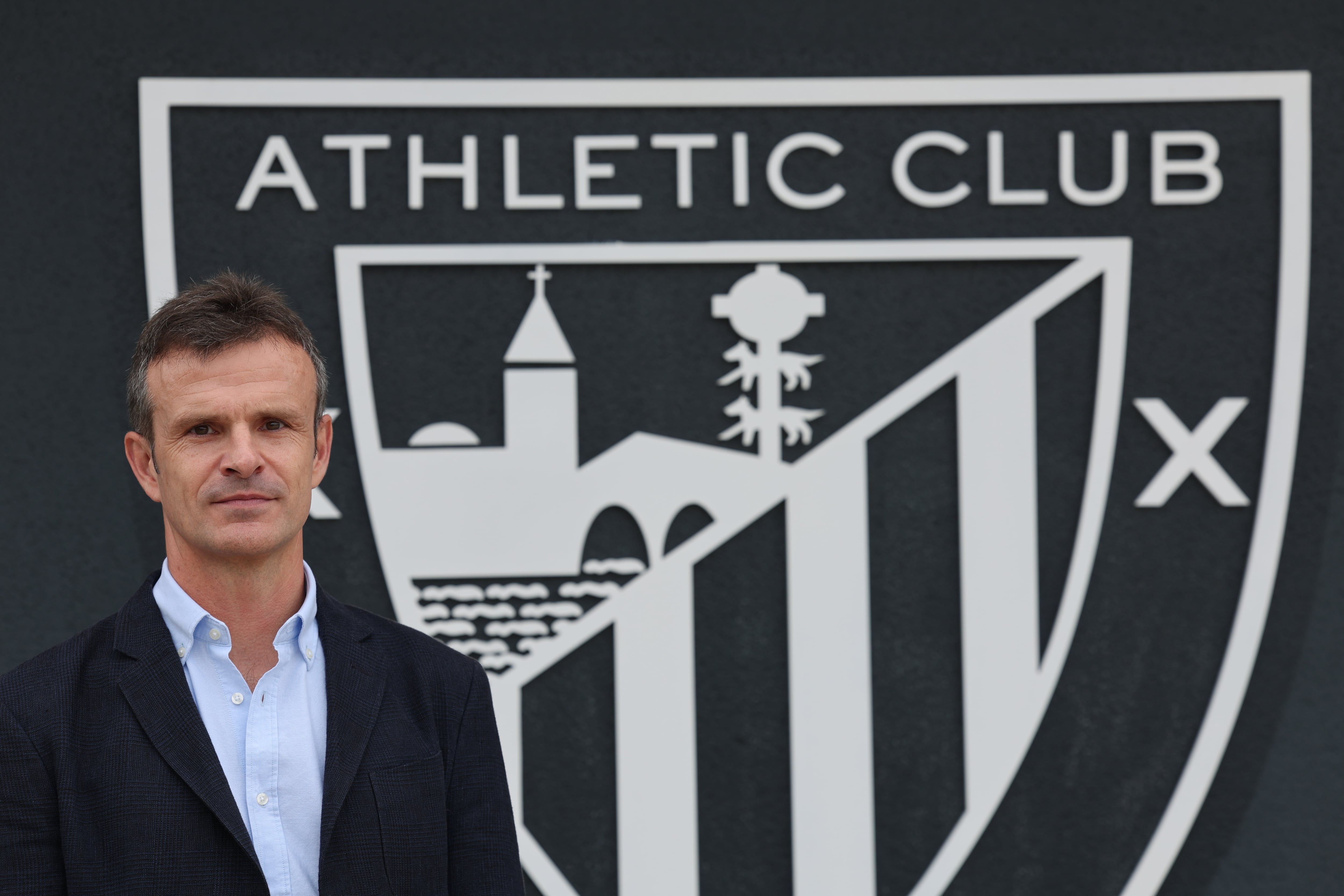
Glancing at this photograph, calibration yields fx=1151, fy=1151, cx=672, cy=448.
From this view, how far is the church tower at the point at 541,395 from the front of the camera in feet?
7.09

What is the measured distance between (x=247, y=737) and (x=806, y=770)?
3.93 ft

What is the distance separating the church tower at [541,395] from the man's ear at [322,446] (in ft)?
2.53

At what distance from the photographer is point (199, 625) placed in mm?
1255

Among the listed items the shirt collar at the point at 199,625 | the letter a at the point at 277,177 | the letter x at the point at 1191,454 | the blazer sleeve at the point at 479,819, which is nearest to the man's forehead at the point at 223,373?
the shirt collar at the point at 199,625

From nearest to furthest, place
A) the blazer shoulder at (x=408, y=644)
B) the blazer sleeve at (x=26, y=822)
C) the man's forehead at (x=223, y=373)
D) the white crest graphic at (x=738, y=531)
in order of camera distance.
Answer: the blazer sleeve at (x=26, y=822) → the man's forehead at (x=223, y=373) → the blazer shoulder at (x=408, y=644) → the white crest graphic at (x=738, y=531)

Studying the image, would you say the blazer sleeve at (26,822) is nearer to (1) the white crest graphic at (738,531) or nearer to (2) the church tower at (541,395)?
(1) the white crest graphic at (738,531)

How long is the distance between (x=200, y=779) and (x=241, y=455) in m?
0.33

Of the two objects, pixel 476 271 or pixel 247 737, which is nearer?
pixel 247 737

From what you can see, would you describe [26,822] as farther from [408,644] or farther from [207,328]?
[207,328]

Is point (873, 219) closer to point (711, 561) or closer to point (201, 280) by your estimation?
point (711, 561)

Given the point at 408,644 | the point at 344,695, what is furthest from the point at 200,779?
the point at 408,644

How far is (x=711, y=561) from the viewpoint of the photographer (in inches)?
85.6

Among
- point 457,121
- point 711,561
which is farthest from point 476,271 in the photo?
point 711,561

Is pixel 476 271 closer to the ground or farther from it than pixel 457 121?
closer to the ground
